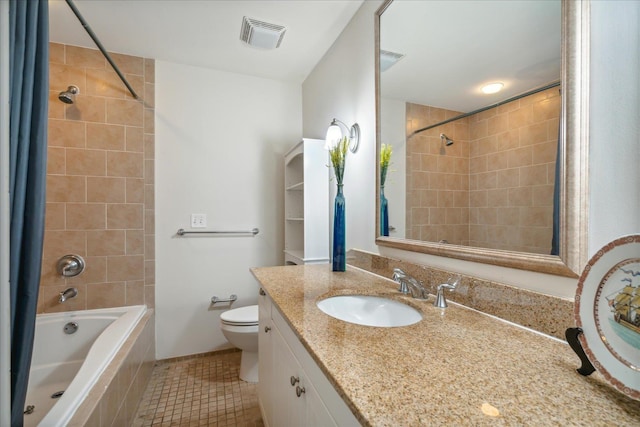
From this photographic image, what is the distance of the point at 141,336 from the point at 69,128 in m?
1.53

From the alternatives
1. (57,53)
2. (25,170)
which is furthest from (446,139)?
(57,53)

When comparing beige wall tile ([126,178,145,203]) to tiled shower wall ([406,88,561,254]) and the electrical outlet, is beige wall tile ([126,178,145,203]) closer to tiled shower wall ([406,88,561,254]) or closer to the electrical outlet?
the electrical outlet

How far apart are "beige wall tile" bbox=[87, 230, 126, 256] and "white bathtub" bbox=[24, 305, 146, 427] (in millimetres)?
416

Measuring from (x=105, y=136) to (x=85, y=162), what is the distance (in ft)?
0.76

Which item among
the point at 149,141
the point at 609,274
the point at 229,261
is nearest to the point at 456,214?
the point at 609,274

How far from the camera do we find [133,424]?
160 cm

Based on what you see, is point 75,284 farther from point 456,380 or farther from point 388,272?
point 456,380

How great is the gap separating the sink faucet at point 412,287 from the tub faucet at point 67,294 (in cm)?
222

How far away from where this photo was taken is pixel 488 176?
101cm

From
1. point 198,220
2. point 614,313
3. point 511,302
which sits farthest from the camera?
point 198,220

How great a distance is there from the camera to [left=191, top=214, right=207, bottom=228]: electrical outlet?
7.90 ft

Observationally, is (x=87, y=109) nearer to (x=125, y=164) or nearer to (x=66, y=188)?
(x=125, y=164)

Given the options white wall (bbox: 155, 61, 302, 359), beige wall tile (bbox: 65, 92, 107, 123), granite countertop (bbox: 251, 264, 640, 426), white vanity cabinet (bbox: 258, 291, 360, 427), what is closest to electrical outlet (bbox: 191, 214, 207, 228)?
white wall (bbox: 155, 61, 302, 359)

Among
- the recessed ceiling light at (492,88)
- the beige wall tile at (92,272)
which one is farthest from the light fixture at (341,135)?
the beige wall tile at (92,272)
